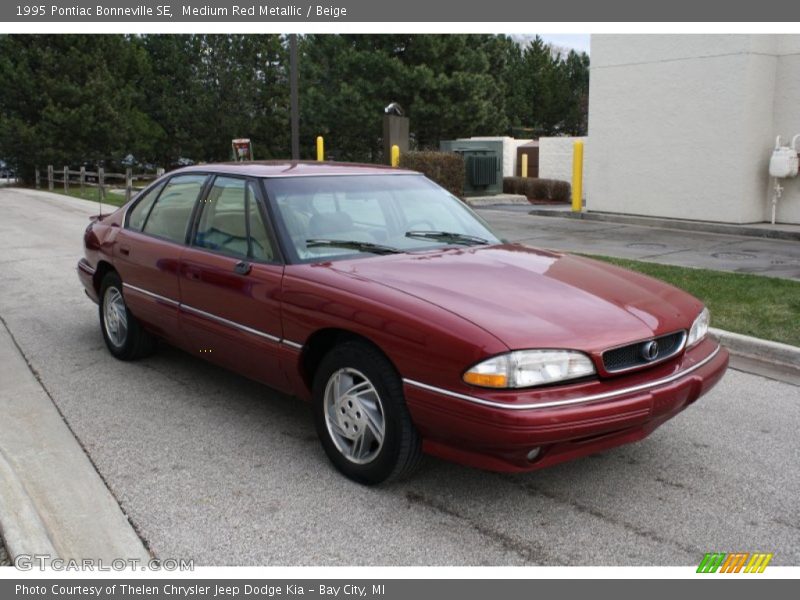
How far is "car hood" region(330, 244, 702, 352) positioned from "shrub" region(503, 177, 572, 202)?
17.3m

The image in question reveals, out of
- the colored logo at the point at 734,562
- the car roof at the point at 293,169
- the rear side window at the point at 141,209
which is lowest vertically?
the colored logo at the point at 734,562

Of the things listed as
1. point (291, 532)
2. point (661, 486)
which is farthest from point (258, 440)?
point (661, 486)

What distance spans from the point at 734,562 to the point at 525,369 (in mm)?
1098

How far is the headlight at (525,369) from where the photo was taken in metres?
3.36

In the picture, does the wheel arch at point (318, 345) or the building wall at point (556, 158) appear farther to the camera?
the building wall at point (556, 158)

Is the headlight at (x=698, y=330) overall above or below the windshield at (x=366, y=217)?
below

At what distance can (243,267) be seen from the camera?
15.0 ft

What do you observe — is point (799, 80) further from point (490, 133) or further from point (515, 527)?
point (490, 133)

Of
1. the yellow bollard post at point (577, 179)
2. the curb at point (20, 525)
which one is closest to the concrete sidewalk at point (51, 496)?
the curb at point (20, 525)

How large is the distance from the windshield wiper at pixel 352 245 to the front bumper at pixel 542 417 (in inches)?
43.7

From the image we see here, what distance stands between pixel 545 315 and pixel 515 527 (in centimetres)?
91

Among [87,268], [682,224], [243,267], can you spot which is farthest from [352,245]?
[682,224]

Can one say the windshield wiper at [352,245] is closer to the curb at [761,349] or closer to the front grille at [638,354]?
the front grille at [638,354]

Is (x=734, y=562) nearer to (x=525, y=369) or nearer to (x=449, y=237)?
(x=525, y=369)
